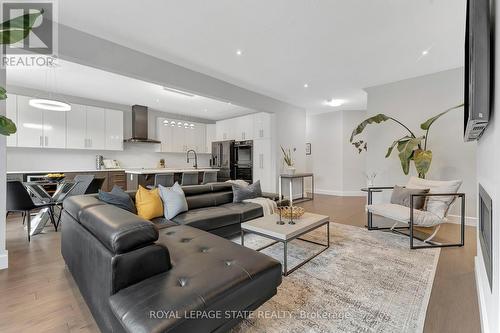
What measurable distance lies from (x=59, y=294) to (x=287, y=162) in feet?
16.2

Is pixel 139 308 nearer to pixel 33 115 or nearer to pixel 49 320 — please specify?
pixel 49 320

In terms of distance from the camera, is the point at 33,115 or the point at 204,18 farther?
the point at 33,115

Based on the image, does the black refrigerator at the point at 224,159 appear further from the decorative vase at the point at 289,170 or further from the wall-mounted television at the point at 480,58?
the wall-mounted television at the point at 480,58

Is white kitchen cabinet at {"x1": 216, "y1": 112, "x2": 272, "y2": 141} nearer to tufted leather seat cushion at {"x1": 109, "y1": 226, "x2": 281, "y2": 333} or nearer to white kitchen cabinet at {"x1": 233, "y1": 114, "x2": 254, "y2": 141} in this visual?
white kitchen cabinet at {"x1": 233, "y1": 114, "x2": 254, "y2": 141}

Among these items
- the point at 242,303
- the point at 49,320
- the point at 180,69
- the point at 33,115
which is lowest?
the point at 49,320

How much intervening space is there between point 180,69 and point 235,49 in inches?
42.4

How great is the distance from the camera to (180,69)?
371 cm

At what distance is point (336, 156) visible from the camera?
724cm

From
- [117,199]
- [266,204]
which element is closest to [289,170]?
[266,204]

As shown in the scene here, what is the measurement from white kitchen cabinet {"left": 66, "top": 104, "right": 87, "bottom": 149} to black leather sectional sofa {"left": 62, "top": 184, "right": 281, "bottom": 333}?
14.7ft

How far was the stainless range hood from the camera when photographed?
6117 millimetres

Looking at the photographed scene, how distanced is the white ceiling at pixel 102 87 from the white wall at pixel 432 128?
12.2 feet

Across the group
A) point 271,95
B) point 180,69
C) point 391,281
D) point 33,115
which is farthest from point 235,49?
point 33,115

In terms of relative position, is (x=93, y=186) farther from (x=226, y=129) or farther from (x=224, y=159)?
(x=226, y=129)
